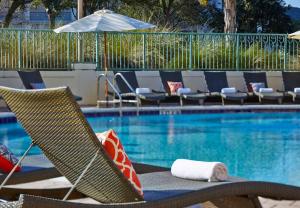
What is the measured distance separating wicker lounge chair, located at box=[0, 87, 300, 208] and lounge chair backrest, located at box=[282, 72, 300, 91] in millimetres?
14183

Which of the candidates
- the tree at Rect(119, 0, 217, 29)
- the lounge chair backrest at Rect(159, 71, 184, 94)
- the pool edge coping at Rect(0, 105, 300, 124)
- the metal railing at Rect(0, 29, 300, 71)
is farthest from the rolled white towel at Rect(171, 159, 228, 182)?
the tree at Rect(119, 0, 217, 29)

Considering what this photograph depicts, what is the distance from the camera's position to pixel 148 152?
1005 centimetres

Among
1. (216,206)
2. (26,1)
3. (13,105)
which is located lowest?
(216,206)

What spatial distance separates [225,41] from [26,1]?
45.1 ft

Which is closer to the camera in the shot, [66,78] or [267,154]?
[267,154]

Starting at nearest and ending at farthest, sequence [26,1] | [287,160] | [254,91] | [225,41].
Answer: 1. [287,160]
2. [254,91]
3. [225,41]
4. [26,1]

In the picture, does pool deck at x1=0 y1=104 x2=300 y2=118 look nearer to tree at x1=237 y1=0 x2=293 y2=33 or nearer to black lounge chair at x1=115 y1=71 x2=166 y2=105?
black lounge chair at x1=115 y1=71 x2=166 y2=105

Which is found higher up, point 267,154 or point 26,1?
point 26,1

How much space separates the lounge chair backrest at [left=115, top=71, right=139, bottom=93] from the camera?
16.1m

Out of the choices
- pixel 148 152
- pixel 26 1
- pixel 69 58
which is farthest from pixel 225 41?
pixel 26 1

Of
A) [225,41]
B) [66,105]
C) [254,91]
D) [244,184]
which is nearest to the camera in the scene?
[66,105]

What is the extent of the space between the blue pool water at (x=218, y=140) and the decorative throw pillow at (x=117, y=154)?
3777 mm

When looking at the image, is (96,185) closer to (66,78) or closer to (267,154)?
(267,154)

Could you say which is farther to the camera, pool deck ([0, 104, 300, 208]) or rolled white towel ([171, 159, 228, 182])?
pool deck ([0, 104, 300, 208])
